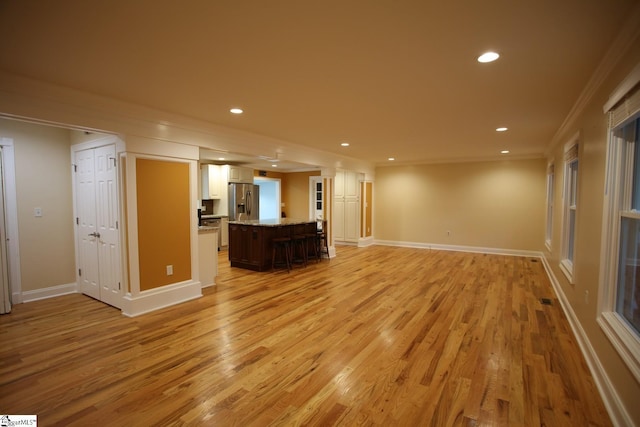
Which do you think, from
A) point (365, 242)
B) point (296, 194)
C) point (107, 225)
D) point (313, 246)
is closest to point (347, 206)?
point (365, 242)

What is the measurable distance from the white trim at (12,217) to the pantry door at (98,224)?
64cm

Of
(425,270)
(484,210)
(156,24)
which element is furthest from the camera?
(484,210)

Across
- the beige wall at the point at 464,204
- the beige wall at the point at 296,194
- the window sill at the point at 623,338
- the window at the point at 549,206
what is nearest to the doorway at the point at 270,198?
the beige wall at the point at 296,194

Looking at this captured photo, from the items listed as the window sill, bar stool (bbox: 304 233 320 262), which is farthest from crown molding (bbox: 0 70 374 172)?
the window sill

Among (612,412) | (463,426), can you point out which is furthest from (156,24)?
(612,412)

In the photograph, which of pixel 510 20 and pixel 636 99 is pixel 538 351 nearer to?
pixel 636 99

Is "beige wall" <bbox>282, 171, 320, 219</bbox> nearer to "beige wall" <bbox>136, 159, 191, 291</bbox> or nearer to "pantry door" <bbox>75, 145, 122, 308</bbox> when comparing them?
"beige wall" <bbox>136, 159, 191, 291</bbox>

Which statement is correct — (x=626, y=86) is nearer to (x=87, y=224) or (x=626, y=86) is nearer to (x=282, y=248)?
(x=282, y=248)

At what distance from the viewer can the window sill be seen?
5.64 feet

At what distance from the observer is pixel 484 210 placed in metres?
7.84

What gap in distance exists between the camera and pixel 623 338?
1.90 m

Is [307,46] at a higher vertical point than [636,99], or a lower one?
higher

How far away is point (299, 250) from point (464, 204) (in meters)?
4.61

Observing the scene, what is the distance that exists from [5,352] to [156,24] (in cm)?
319
